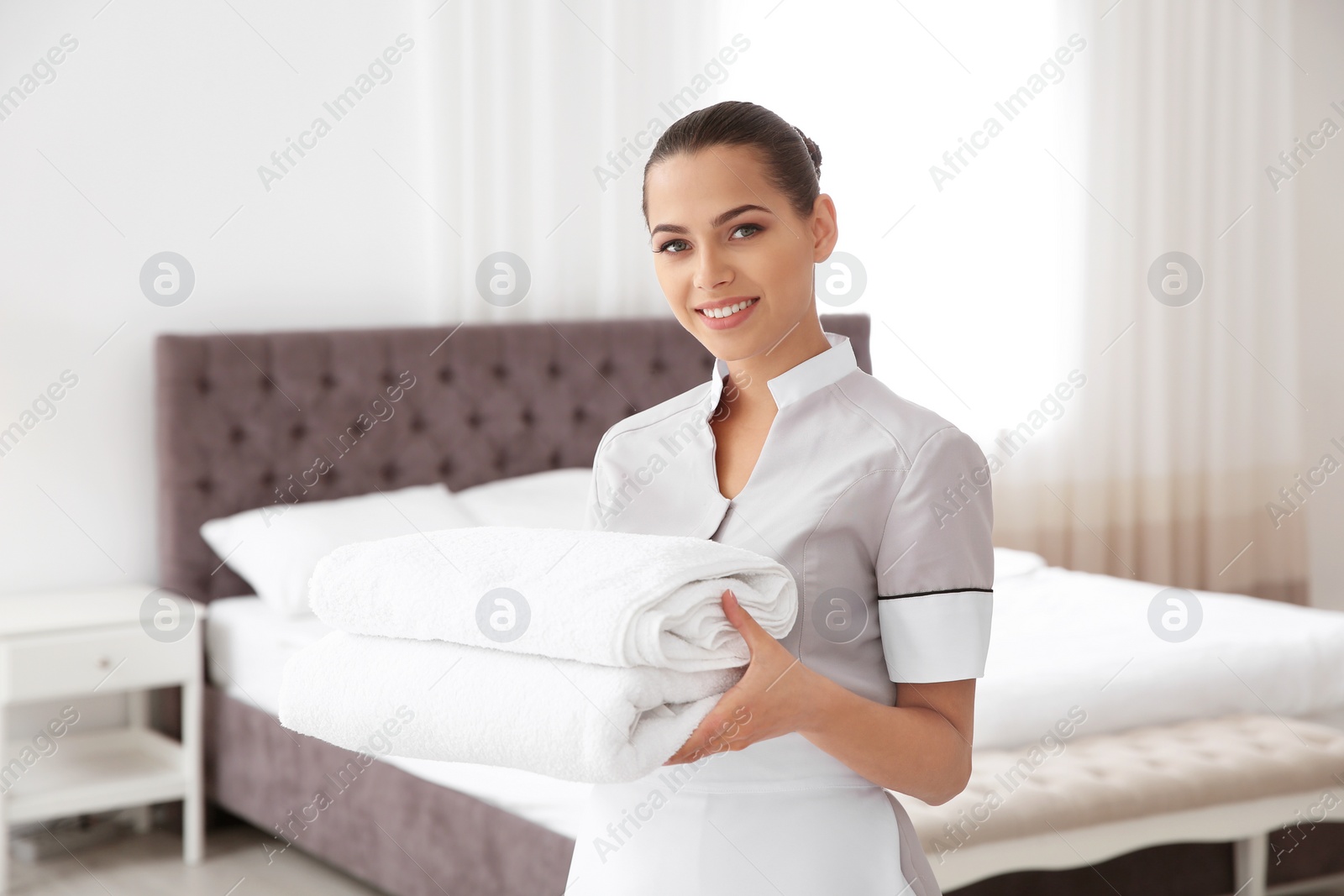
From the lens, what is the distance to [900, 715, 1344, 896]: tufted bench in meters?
2.07

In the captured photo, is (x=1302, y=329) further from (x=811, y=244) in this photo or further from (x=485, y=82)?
(x=811, y=244)

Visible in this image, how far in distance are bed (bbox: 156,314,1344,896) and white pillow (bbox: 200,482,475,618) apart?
0.07 m

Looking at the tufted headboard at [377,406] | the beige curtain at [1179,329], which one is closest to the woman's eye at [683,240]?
the tufted headboard at [377,406]

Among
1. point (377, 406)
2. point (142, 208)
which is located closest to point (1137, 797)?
point (377, 406)

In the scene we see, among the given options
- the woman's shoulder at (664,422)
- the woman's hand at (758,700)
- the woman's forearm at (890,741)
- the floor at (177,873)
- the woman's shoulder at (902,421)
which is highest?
the woman's shoulder at (902,421)

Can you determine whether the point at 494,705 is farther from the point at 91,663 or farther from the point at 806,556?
the point at 91,663

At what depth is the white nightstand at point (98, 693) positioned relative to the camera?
2898mm

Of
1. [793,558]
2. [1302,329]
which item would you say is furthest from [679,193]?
[1302,329]

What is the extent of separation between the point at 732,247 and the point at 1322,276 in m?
5.04

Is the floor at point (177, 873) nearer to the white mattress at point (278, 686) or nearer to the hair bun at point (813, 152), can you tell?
the white mattress at point (278, 686)

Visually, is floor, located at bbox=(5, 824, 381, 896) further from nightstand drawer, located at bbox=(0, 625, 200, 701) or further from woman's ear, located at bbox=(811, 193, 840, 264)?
woman's ear, located at bbox=(811, 193, 840, 264)

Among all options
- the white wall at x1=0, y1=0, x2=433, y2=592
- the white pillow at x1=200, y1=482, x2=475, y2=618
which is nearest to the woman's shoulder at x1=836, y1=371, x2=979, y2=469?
the white pillow at x1=200, y1=482, x2=475, y2=618

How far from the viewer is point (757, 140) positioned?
1.04 meters

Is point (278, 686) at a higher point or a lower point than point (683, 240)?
lower
